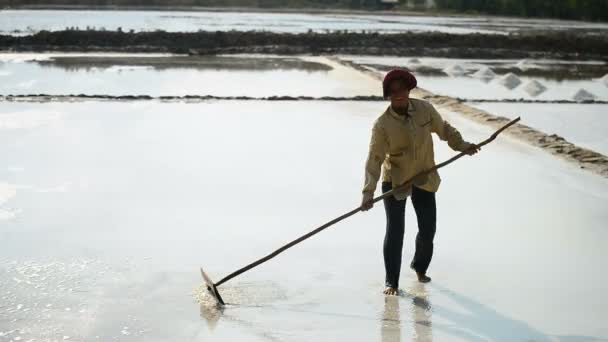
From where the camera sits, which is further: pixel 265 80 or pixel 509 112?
pixel 265 80

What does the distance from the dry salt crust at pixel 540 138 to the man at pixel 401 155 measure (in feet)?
8.80

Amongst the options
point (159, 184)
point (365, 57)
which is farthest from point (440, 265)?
point (365, 57)

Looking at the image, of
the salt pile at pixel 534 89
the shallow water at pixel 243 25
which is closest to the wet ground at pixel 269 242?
the salt pile at pixel 534 89

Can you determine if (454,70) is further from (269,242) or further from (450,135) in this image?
(450,135)

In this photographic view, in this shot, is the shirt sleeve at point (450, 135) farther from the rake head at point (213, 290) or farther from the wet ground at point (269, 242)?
the rake head at point (213, 290)

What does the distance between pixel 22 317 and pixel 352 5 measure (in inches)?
2044

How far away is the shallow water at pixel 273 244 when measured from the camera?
9.66 feet

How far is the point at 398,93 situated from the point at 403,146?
200mm

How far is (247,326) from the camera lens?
2.93 metres

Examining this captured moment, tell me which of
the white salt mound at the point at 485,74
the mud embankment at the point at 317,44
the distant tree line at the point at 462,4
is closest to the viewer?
the white salt mound at the point at 485,74

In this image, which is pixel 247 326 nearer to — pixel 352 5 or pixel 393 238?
pixel 393 238

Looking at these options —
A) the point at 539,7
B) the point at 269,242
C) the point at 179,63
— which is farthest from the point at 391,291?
the point at 539,7

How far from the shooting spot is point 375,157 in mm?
3039

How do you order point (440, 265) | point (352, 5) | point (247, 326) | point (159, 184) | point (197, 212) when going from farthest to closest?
1. point (352, 5)
2. point (159, 184)
3. point (197, 212)
4. point (440, 265)
5. point (247, 326)
